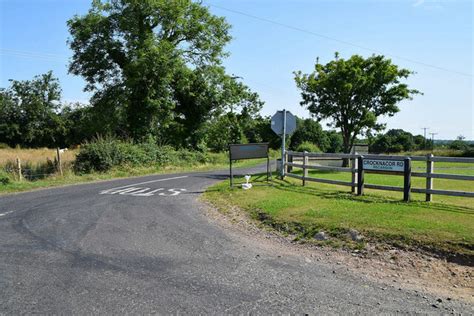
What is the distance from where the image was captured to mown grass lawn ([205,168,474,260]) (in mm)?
6961

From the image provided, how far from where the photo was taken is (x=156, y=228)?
345 inches

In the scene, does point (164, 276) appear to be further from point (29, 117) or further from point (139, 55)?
point (29, 117)

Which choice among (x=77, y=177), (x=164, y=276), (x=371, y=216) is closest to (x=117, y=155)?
(x=77, y=177)

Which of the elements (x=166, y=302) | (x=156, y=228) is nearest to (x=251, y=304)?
(x=166, y=302)

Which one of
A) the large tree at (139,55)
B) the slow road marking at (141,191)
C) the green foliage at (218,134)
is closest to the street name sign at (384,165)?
the slow road marking at (141,191)

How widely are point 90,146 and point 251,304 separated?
21497mm

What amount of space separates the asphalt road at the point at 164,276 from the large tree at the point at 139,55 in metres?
24.0

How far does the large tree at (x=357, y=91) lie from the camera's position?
25.0 meters

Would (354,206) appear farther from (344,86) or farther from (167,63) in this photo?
(167,63)

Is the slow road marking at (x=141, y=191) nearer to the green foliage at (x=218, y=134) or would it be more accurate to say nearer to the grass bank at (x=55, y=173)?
the grass bank at (x=55, y=173)

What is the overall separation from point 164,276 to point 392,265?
11.6ft

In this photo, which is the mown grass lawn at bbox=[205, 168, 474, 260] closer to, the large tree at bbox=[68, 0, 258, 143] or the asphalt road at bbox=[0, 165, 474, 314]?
the asphalt road at bbox=[0, 165, 474, 314]

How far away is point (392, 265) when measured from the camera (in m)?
6.21

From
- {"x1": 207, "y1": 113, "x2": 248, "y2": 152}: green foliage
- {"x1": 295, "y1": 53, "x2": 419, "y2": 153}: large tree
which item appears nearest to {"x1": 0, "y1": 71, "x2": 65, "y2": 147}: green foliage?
{"x1": 207, "y1": 113, "x2": 248, "y2": 152}: green foliage
